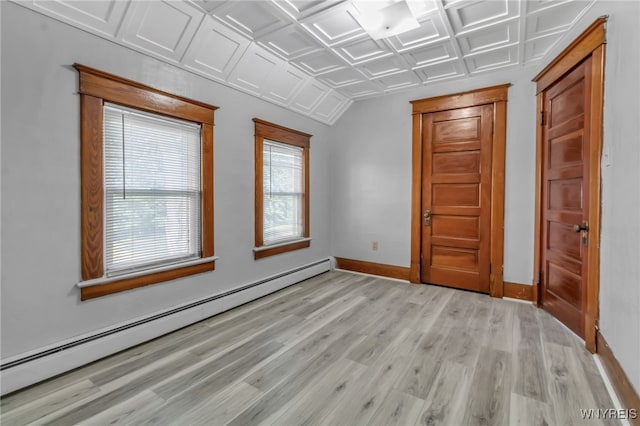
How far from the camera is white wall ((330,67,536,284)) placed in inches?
132

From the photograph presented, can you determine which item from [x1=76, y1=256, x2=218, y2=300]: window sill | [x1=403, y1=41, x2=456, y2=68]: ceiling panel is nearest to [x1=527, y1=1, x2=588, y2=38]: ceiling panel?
[x1=403, y1=41, x2=456, y2=68]: ceiling panel

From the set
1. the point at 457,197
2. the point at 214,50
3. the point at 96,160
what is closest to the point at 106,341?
the point at 96,160

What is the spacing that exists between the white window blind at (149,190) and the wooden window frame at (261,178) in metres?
0.72

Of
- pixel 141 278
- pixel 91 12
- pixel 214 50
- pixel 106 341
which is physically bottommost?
pixel 106 341

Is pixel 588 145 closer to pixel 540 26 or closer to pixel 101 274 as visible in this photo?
pixel 540 26

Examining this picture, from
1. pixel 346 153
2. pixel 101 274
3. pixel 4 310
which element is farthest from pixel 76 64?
pixel 346 153

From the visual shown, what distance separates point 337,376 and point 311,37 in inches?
111

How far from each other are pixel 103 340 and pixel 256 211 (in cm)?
179

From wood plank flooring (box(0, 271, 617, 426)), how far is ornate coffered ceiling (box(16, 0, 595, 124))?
2.35 metres

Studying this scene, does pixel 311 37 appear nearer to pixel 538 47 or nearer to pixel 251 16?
pixel 251 16

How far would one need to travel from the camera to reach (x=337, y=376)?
1.95 meters

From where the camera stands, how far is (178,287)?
265cm

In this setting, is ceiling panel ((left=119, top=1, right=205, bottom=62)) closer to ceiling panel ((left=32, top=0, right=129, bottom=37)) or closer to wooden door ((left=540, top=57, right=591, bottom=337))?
ceiling panel ((left=32, top=0, right=129, bottom=37))

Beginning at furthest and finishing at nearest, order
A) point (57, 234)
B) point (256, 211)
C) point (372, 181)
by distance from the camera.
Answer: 1. point (372, 181)
2. point (256, 211)
3. point (57, 234)
